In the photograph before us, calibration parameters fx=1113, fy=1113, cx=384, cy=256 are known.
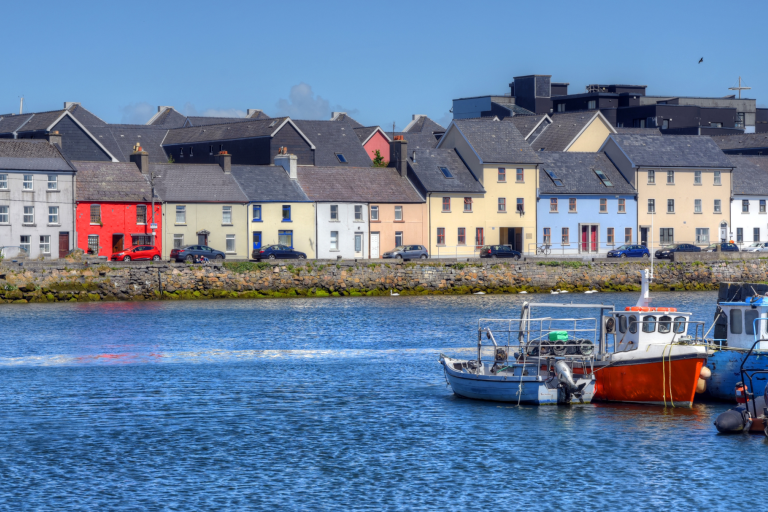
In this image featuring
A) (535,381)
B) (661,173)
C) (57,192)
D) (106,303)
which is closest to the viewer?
(535,381)

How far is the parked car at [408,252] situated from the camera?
286ft

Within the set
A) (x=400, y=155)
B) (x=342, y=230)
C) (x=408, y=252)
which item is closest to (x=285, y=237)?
(x=342, y=230)

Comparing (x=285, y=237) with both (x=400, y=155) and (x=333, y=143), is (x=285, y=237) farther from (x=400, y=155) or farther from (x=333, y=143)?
(x=333, y=143)

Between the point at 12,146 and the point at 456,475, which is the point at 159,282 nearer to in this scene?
the point at 12,146

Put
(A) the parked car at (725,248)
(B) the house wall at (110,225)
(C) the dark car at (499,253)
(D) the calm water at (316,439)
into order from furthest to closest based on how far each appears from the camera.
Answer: (A) the parked car at (725,248) < (C) the dark car at (499,253) < (B) the house wall at (110,225) < (D) the calm water at (316,439)

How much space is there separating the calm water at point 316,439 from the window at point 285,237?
36663mm

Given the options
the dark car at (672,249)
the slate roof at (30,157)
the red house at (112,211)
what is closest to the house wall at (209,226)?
the red house at (112,211)

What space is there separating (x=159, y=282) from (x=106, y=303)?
4.00 m

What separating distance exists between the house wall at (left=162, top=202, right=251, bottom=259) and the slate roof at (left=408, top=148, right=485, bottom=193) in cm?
1648

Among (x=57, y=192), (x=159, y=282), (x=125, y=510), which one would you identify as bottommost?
(x=125, y=510)

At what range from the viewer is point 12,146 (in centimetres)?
8100

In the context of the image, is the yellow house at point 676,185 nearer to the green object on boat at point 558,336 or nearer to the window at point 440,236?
the window at point 440,236

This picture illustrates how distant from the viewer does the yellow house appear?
101812mm

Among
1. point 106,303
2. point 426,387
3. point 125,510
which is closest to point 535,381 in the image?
point 426,387
